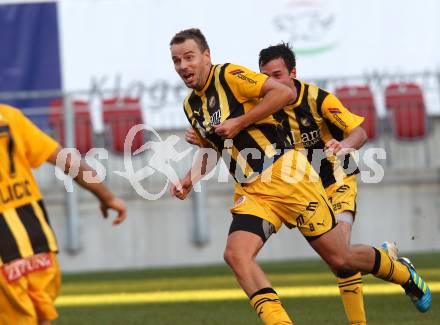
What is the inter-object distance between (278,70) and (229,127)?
1.48 m

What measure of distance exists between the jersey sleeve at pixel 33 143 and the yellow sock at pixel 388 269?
295 cm

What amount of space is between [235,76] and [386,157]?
995 cm

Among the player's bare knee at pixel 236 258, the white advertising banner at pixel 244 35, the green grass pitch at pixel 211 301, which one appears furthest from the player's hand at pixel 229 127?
the white advertising banner at pixel 244 35

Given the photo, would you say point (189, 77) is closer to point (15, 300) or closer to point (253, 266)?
point (253, 266)

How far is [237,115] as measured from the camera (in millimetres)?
7352

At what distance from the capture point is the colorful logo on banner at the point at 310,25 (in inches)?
741

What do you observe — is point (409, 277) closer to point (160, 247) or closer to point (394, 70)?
point (160, 247)

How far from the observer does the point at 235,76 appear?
289 inches

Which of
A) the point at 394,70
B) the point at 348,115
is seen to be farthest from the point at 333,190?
the point at 394,70

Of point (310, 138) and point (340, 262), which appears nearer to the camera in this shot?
point (340, 262)

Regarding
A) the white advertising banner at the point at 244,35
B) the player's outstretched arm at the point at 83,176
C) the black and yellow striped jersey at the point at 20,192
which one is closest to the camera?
the black and yellow striped jersey at the point at 20,192

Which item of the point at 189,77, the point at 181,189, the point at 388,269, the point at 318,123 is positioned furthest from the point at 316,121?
the point at 189,77

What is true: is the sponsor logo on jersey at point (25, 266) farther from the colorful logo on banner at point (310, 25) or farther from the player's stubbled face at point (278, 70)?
the colorful logo on banner at point (310, 25)

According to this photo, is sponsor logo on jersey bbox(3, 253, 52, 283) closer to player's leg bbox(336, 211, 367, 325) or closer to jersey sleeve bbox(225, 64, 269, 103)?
jersey sleeve bbox(225, 64, 269, 103)
